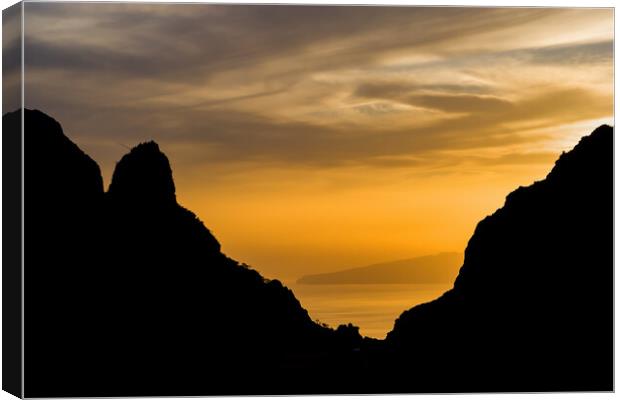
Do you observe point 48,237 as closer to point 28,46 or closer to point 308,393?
A: point 28,46

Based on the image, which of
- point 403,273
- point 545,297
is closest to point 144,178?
point 403,273

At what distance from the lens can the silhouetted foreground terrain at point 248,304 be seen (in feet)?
46.5

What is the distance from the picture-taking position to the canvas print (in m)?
14.3

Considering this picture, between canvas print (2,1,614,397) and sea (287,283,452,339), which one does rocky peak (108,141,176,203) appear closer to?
canvas print (2,1,614,397)

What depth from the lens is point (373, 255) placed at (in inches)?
583

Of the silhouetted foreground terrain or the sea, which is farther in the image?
the sea

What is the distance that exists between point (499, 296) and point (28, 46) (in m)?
5.70

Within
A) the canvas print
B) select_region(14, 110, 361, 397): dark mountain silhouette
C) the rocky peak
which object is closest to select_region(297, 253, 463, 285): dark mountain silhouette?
the canvas print

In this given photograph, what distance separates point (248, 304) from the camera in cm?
1478

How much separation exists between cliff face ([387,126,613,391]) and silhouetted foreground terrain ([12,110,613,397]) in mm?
15

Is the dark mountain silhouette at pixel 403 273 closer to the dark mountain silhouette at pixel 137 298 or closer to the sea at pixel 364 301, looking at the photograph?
the sea at pixel 364 301

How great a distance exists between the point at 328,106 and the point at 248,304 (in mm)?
2273

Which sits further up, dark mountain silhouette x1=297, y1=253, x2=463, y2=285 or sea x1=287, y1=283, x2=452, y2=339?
dark mountain silhouette x1=297, y1=253, x2=463, y2=285

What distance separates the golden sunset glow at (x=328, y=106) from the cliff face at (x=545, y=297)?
12.5 inches
